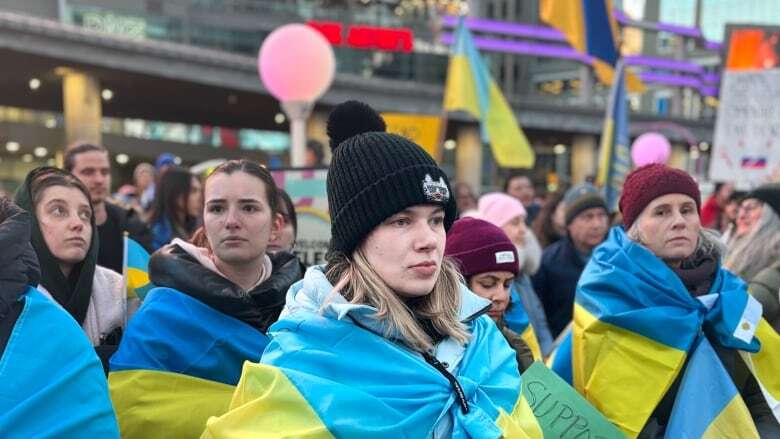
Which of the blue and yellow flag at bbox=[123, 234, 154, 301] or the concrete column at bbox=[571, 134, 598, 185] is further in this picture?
the concrete column at bbox=[571, 134, 598, 185]

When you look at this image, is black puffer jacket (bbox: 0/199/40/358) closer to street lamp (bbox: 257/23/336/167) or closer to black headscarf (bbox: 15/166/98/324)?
black headscarf (bbox: 15/166/98/324)

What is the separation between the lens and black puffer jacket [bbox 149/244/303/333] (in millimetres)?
2678

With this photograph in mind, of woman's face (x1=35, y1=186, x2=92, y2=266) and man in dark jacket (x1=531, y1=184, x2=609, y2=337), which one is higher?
woman's face (x1=35, y1=186, x2=92, y2=266)

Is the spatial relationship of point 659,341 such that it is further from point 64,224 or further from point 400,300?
point 64,224

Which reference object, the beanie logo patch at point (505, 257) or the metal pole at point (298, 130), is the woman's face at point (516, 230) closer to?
the beanie logo patch at point (505, 257)

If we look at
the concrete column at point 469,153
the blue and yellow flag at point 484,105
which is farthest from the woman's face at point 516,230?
the concrete column at point 469,153

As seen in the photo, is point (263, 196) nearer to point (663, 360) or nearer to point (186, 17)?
point (663, 360)

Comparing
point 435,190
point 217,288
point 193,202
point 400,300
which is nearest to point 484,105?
point 193,202

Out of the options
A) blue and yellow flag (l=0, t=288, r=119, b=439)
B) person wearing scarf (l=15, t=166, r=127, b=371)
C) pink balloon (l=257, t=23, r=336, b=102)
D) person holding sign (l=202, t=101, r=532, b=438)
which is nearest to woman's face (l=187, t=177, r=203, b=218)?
pink balloon (l=257, t=23, r=336, b=102)

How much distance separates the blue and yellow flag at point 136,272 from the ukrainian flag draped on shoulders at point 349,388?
5.19ft

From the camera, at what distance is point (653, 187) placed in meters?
3.19

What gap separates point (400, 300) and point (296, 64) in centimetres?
610

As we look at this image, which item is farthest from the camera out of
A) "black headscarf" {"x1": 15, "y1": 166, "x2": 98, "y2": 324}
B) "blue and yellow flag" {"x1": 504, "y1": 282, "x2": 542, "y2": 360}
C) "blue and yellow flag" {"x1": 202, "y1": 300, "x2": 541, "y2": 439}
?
"blue and yellow flag" {"x1": 504, "y1": 282, "x2": 542, "y2": 360}

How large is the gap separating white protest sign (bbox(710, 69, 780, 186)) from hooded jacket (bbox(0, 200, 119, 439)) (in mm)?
7251
